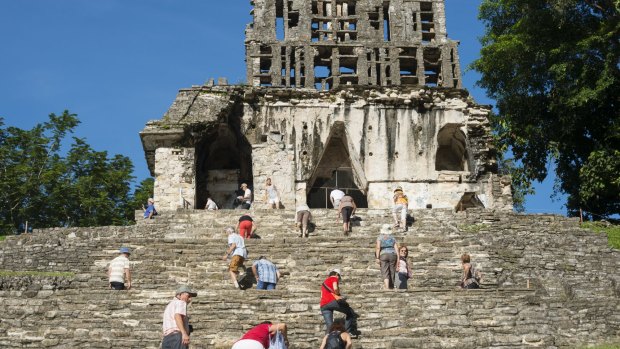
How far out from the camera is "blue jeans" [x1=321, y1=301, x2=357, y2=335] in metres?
18.8

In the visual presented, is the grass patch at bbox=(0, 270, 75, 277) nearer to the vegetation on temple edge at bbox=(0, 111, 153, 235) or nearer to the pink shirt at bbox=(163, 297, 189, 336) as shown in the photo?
the pink shirt at bbox=(163, 297, 189, 336)

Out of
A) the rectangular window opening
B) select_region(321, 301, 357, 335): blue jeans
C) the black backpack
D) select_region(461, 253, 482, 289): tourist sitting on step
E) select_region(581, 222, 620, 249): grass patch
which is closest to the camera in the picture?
the black backpack

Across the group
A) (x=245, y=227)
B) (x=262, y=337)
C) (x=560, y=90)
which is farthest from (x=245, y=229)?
(x=560, y=90)

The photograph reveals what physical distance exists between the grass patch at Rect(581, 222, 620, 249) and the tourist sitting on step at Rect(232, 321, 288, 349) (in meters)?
15.9

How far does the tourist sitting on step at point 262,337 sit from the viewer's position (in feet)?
50.9

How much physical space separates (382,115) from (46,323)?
A: 76.2 ft

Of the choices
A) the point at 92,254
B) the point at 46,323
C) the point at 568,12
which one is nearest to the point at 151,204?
the point at 92,254

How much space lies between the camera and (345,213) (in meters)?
27.7

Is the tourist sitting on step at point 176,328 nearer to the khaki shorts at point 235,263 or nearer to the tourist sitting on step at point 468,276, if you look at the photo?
the khaki shorts at point 235,263

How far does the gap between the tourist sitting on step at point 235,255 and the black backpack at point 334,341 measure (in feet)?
17.7

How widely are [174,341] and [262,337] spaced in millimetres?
1669

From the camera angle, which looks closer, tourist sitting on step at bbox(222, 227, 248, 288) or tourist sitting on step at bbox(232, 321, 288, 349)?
tourist sitting on step at bbox(232, 321, 288, 349)

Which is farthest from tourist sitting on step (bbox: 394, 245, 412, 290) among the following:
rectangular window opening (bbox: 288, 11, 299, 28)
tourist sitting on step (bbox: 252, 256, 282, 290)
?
rectangular window opening (bbox: 288, 11, 299, 28)

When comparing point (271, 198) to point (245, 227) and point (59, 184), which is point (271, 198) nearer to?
point (245, 227)
